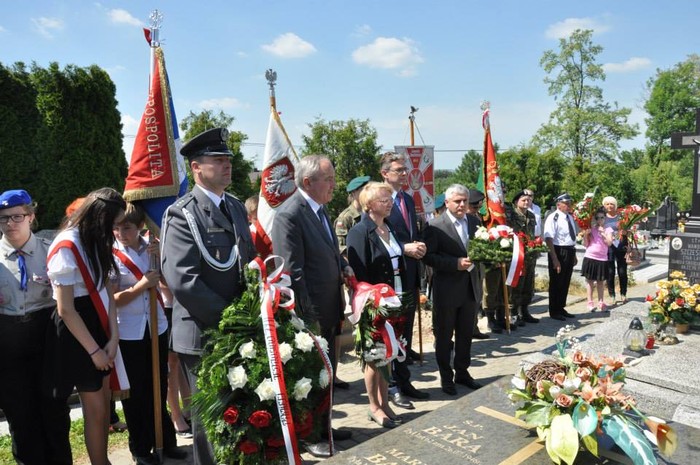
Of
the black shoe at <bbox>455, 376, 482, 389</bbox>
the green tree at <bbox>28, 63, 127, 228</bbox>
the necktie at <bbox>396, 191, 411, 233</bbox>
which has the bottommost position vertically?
the black shoe at <bbox>455, 376, 482, 389</bbox>

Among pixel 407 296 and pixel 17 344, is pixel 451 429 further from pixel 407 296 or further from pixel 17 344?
pixel 17 344

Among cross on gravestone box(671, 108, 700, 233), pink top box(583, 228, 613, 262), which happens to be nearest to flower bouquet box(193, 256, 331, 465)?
cross on gravestone box(671, 108, 700, 233)

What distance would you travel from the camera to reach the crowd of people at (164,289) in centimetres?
306

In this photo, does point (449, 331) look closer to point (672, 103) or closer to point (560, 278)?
point (560, 278)

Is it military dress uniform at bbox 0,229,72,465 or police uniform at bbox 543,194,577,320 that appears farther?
police uniform at bbox 543,194,577,320

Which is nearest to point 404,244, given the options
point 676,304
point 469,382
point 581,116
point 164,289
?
point 469,382

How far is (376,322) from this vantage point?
392cm

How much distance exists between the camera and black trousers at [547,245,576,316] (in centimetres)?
826

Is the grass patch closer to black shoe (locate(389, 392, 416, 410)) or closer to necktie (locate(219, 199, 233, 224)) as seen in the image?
necktie (locate(219, 199, 233, 224))

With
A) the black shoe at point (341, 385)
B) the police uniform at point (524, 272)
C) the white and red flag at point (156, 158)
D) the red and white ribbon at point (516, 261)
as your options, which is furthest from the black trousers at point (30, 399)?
the police uniform at point (524, 272)

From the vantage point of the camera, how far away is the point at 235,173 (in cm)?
1802

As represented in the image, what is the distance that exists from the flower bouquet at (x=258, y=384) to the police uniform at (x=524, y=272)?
19.0 feet

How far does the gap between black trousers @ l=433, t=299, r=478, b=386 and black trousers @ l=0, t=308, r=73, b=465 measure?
337cm

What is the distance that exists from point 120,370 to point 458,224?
341cm
